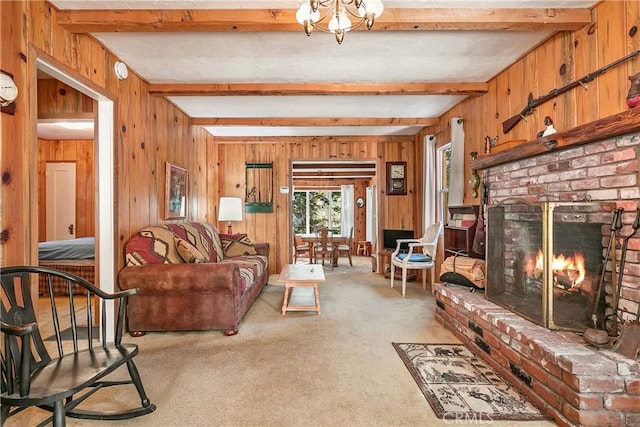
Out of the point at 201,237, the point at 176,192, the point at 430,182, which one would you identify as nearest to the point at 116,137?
the point at 176,192

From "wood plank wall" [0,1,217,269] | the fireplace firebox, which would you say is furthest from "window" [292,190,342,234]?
the fireplace firebox

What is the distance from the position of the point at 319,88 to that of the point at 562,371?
3.06 m

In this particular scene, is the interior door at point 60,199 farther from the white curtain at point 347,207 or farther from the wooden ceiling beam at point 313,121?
the white curtain at point 347,207

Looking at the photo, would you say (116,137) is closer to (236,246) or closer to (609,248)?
(236,246)

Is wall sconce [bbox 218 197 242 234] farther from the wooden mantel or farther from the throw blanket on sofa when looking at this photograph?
the wooden mantel

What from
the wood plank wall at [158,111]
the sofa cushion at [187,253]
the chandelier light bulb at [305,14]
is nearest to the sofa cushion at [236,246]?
the wood plank wall at [158,111]

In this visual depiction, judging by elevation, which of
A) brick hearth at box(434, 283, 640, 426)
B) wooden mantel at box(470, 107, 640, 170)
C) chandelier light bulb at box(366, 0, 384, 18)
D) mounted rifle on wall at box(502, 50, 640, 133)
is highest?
chandelier light bulb at box(366, 0, 384, 18)

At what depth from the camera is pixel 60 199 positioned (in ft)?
18.7

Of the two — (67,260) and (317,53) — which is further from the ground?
(317,53)

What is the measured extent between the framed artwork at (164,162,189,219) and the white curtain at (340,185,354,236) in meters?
5.83

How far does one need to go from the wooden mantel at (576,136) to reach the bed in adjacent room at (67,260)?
4.82 m

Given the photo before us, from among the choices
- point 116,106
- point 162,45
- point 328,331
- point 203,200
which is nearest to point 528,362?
point 328,331

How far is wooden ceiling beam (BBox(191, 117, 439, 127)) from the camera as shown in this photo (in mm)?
4820

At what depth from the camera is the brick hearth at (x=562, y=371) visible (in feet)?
5.09
